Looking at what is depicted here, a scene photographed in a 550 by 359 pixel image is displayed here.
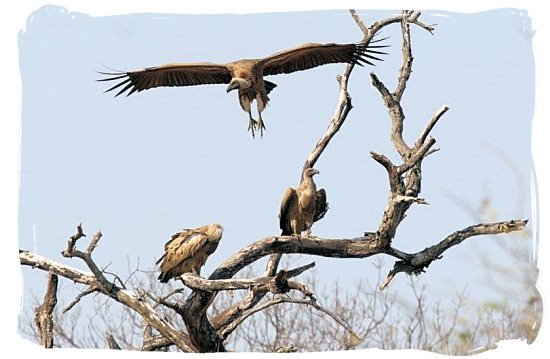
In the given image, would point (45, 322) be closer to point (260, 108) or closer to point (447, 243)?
point (260, 108)

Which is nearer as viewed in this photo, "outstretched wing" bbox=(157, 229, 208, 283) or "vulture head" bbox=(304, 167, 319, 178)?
"outstretched wing" bbox=(157, 229, 208, 283)

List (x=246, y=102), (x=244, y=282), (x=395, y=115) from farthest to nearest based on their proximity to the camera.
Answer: (x=395, y=115)
(x=246, y=102)
(x=244, y=282)

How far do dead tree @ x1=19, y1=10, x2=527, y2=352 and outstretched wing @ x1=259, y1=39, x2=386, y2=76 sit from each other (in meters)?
0.06

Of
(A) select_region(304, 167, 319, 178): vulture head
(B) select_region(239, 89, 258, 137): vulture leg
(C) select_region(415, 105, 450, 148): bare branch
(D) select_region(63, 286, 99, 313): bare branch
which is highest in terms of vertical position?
(B) select_region(239, 89, 258, 137): vulture leg

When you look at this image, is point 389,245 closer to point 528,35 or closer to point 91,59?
point 528,35

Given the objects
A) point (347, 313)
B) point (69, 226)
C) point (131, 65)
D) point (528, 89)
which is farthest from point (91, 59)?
point (528, 89)

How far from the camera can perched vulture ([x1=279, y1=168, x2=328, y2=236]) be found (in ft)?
16.7

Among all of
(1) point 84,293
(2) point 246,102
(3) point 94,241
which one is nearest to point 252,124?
(2) point 246,102

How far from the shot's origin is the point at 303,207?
5.14 meters

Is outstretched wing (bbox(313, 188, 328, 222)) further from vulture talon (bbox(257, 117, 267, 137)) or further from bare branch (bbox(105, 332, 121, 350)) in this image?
bare branch (bbox(105, 332, 121, 350))

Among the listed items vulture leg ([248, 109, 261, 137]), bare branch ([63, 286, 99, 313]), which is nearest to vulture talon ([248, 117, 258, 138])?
vulture leg ([248, 109, 261, 137])

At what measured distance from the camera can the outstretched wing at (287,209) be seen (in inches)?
198

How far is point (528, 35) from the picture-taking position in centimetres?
481

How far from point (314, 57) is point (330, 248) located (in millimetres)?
841
